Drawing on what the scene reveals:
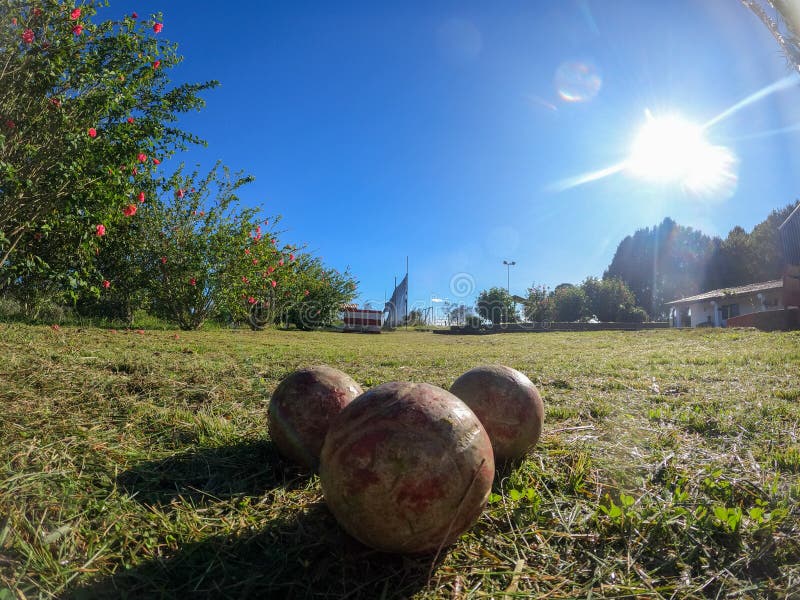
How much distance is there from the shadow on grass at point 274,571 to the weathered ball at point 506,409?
3.95 ft

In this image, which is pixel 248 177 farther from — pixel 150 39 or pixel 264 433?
pixel 264 433

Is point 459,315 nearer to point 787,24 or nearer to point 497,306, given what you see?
point 497,306

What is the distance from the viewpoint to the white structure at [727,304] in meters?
34.8

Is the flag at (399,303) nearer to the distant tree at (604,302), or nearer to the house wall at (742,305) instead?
the distant tree at (604,302)

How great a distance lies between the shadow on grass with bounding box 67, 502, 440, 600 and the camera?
5.81 ft

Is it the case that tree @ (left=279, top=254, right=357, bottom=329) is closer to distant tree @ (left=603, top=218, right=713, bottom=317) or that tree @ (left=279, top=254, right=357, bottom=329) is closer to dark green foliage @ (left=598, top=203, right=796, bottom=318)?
dark green foliage @ (left=598, top=203, right=796, bottom=318)

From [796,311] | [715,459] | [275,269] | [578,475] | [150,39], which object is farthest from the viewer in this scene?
[796,311]

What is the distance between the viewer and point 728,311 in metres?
41.8

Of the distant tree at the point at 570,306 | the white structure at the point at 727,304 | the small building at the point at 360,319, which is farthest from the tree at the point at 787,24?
the distant tree at the point at 570,306

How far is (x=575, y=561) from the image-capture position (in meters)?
2.02

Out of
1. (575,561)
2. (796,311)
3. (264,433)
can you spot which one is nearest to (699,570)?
(575,561)

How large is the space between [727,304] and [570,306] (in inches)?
582

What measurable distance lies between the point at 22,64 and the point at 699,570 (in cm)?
962

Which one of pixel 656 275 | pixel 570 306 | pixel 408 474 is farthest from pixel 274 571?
pixel 656 275
